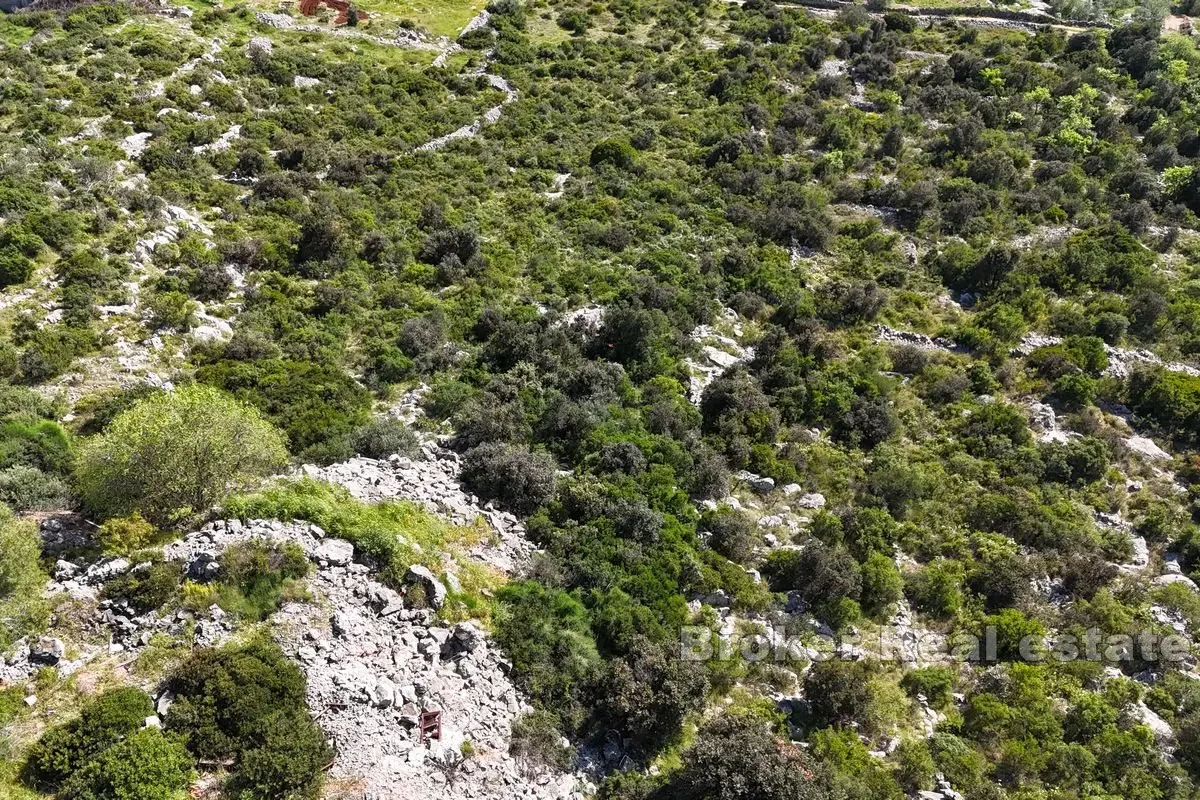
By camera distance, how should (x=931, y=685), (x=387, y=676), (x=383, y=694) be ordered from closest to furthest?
1. (x=383, y=694)
2. (x=387, y=676)
3. (x=931, y=685)

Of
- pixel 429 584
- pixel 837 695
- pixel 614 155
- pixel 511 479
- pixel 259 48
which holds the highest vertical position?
pixel 259 48

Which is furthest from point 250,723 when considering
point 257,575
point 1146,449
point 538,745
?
point 1146,449

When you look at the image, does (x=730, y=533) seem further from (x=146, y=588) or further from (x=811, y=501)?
(x=146, y=588)

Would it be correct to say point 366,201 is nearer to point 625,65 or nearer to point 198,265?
point 198,265

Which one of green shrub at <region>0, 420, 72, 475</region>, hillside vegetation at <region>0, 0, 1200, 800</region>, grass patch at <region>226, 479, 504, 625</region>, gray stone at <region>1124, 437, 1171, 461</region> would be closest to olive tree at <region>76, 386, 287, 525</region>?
hillside vegetation at <region>0, 0, 1200, 800</region>

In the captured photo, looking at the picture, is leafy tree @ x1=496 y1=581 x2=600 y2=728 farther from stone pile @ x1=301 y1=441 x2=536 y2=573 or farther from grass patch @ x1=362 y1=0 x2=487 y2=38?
grass patch @ x1=362 y1=0 x2=487 y2=38

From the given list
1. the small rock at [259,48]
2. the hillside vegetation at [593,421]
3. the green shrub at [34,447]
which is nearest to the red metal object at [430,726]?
the hillside vegetation at [593,421]
